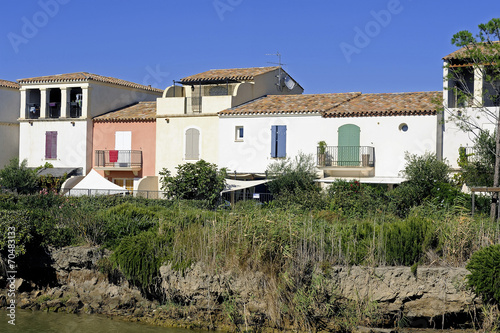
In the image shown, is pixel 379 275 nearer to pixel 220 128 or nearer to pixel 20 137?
pixel 220 128

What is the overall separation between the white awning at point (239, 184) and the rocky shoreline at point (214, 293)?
40.2 ft

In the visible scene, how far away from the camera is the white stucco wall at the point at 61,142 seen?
38.8 metres

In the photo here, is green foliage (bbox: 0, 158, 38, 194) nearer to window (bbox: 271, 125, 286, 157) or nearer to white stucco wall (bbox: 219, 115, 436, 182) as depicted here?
white stucco wall (bbox: 219, 115, 436, 182)

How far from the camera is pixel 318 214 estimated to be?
70.7ft

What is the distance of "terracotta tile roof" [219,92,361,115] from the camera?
33688 millimetres

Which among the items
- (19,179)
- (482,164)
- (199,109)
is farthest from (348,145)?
(19,179)

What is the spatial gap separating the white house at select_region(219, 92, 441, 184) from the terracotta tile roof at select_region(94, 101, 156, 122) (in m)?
5.04

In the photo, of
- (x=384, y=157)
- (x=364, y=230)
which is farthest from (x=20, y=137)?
(x=364, y=230)

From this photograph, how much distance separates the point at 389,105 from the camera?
3231cm

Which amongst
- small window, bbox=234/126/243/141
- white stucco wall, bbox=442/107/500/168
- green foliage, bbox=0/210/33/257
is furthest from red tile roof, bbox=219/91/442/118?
green foliage, bbox=0/210/33/257

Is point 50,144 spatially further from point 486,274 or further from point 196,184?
point 486,274

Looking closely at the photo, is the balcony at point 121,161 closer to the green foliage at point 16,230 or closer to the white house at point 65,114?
the white house at point 65,114

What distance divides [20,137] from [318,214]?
24370 millimetres

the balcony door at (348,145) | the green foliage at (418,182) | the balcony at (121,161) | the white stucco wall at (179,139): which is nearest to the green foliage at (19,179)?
the balcony at (121,161)
